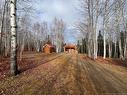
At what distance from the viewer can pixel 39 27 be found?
5084 inches

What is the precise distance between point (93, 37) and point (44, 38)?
89875mm

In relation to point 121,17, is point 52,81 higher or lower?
lower

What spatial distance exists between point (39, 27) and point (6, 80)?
117806 mm

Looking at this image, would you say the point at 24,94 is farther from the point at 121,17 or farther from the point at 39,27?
the point at 39,27

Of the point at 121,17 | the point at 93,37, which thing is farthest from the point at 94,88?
the point at 121,17

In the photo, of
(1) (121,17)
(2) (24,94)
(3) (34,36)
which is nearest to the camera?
(2) (24,94)

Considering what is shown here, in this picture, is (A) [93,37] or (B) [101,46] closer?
(A) [93,37]

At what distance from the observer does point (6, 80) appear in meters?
12.4

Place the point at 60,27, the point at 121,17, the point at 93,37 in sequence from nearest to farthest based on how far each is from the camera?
1. the point at 93,37
2. the point at 121,17
3. the point at 60,27

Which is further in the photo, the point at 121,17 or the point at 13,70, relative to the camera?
the point at 121,17

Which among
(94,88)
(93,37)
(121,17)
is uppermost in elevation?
(121,17)

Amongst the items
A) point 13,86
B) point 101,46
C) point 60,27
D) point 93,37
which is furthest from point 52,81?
point 60,27

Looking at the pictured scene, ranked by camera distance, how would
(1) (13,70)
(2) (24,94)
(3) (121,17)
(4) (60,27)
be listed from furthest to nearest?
(4) (60,27)
(3) (121,17)
(1) (13,70)
(2) (24,94)

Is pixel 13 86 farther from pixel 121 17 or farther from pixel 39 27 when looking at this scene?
pixel 39 27
